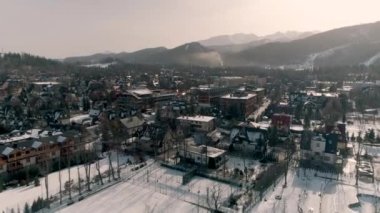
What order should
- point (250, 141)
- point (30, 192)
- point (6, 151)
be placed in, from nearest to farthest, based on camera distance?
point (30, 192) < point (6, 151) < point (250, 141)

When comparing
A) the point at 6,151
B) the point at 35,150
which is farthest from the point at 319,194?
the point at 6,151

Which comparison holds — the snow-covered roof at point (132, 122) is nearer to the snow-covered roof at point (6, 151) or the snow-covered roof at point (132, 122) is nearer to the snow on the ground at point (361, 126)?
the snow-covered roof at point (6, 151)

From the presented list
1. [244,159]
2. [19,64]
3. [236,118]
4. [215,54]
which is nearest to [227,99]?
[236,118]

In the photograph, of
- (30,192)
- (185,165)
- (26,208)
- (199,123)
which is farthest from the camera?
(199,123)

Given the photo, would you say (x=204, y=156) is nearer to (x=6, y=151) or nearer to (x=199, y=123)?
(x=199, y=123)

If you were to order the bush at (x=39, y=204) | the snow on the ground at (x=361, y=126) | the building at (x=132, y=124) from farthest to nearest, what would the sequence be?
the snow on the ground at (x=361, y=126)
the building at (x=132, y=124)
the bush at (x=39, y=204)

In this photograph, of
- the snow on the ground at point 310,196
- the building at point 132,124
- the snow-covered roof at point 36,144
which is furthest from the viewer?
the building at point 132,124

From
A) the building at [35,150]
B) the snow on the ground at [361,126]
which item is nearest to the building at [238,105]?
the snow on the ground at [361,126]
